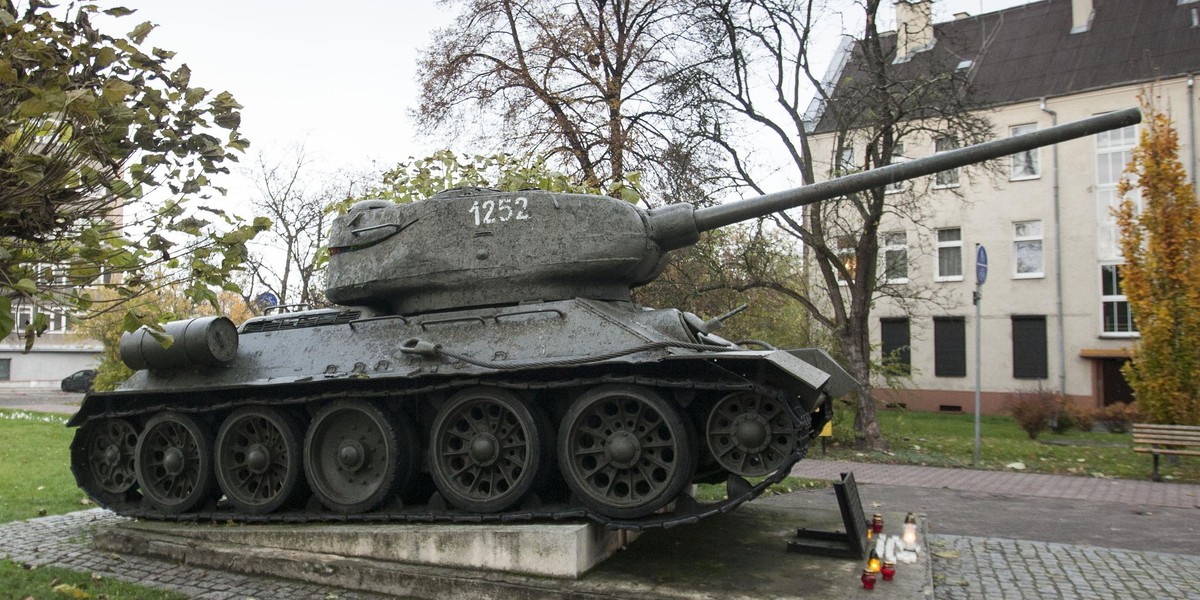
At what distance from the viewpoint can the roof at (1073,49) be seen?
25.5m

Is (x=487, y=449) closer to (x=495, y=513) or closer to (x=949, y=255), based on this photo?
(x=495, y=513)

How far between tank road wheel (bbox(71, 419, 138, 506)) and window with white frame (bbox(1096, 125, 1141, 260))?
999 inches

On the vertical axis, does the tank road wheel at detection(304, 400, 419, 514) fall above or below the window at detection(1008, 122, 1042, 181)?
below

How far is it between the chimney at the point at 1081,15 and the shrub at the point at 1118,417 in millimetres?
12423

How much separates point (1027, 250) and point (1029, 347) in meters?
2.87

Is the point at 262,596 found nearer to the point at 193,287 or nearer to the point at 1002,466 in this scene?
the point at 193,287

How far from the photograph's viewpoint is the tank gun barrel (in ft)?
23.6

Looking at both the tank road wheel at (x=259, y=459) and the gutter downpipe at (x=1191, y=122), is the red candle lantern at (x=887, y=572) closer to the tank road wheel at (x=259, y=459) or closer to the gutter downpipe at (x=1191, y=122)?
the tank road wheel at (x=259, y=459)

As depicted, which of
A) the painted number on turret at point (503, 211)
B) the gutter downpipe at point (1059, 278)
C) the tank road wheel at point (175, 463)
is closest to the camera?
the painted number on turret at point (503, 211)

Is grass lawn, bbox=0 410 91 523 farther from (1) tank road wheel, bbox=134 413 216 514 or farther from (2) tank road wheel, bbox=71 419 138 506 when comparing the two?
(1) tank road wheel, bbox=134 413 216 514

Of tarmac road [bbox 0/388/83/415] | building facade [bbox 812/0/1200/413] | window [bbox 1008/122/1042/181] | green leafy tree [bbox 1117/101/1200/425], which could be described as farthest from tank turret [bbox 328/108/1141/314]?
tarmac road [bbox 0/388/83/415]

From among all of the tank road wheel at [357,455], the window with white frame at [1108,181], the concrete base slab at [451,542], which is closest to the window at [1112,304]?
the window with white frame at [1108,181]

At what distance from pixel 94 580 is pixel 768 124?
14.2 m

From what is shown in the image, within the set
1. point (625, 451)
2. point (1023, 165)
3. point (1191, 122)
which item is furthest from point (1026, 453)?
point (625, 451)
